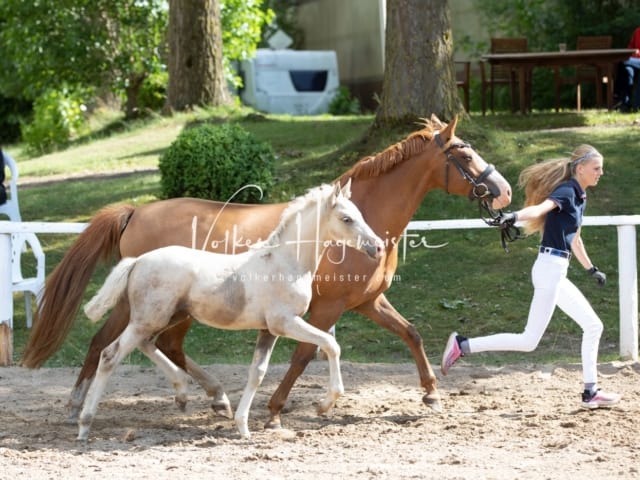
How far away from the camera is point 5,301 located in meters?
8.29

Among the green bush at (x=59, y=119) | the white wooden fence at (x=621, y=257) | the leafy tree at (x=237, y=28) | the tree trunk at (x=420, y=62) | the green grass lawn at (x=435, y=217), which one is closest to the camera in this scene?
the white wooden fence at (x=621, y=257)

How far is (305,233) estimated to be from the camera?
238 inches

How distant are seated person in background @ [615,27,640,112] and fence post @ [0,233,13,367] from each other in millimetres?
11561

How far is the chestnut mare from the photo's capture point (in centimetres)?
657

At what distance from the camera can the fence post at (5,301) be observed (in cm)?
822

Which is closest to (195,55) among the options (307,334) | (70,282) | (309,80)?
(309,80)

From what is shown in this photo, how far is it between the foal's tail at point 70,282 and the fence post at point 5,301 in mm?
1587

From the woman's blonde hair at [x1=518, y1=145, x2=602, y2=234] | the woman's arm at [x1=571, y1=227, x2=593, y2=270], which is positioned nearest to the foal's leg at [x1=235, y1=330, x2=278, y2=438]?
the woman's blonde hair at [x1=518, y1=145, x2=602, y2=234]

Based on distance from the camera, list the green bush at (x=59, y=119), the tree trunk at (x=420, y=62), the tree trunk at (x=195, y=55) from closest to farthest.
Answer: the tree trunk at (x=420, y=62) < the tree trunk at (x=195, y=55) < the green bush at (x=59, y=119)

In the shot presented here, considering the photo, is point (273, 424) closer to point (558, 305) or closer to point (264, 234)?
point (264, 234)

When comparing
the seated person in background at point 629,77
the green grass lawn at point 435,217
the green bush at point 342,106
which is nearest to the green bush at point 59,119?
the green bush at point 342,106

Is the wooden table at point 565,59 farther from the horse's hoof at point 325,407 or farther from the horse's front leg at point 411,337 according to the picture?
the horse's hoof at point 325,407

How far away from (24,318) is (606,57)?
10.4 meters

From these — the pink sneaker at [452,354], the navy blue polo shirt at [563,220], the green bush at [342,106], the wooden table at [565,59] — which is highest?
the wooden table at [565,59]
